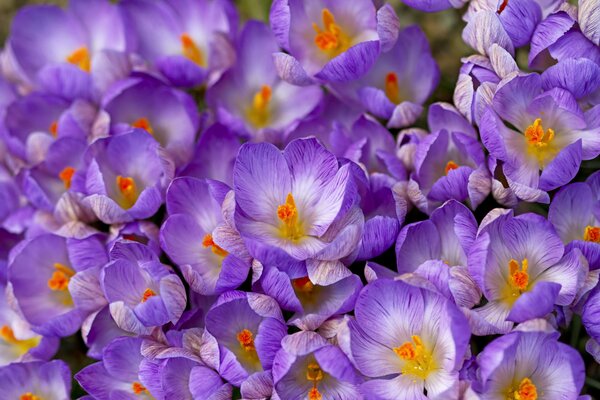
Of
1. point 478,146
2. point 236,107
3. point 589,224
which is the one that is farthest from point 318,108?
point 589,224

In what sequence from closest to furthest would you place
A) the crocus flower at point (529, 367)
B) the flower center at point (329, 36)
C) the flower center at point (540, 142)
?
the crocus flower at point (529, 367) → the flower center at point (540, 142) → the flower center at point (329, 36)

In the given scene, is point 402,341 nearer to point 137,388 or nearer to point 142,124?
point 137,388

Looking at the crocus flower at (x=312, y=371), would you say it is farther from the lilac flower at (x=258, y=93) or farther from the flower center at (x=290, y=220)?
the lilac flower at (x=258, y=93)

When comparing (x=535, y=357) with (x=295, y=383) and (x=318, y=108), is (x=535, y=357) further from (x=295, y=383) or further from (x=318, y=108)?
(x=318, y=108)

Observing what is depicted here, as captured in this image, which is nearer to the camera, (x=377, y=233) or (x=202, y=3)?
(x=377, y=233)

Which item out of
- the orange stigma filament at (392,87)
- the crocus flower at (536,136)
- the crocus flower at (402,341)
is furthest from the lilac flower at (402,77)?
the crocus flower at (402,341)
